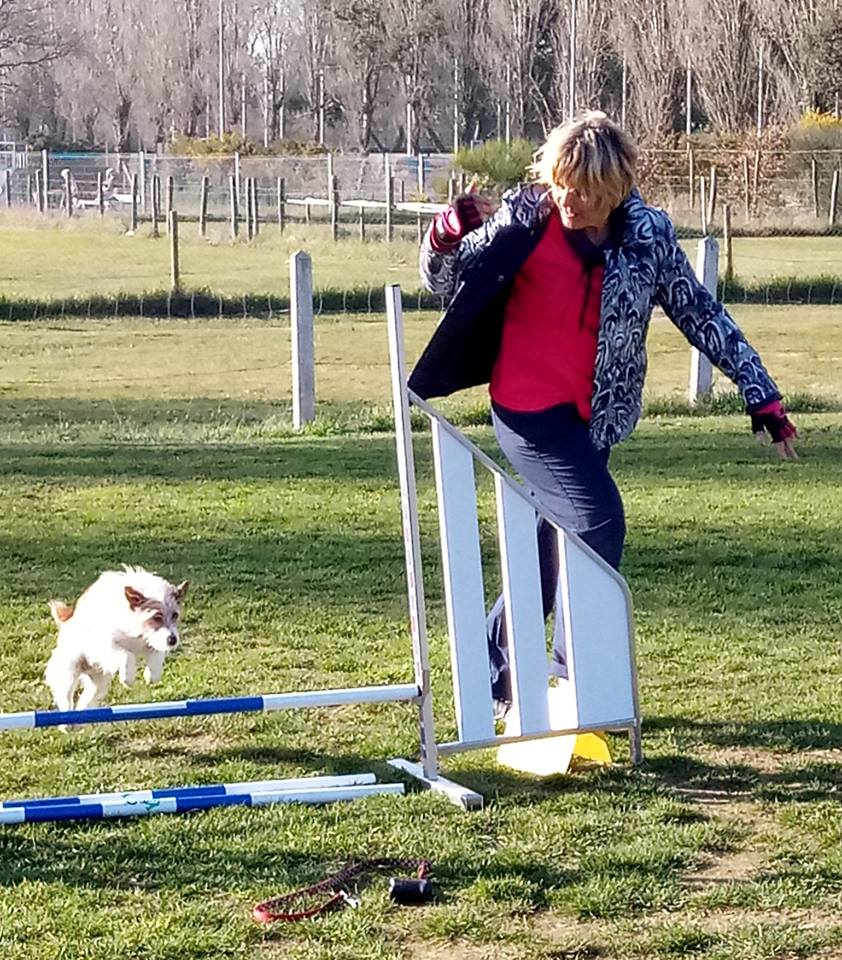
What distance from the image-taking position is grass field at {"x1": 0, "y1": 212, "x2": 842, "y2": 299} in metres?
28.5

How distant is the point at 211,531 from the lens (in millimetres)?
9016

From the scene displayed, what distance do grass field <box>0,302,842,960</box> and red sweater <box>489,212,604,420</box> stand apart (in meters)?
1.16

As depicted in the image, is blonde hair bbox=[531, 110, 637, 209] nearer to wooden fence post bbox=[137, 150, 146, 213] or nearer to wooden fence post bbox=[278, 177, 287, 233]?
wooden fence post bbox=[278, 177, 287, 233]

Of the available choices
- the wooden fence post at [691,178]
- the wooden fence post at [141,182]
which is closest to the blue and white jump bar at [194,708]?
the wooden fence post at [691,178]

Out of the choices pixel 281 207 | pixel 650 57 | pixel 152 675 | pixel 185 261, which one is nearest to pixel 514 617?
pixel 152 675

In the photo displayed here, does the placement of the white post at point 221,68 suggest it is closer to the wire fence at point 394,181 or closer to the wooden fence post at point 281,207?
the wire fence at point 394,181

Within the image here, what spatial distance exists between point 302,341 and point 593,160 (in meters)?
8.64

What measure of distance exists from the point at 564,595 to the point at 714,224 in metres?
36.1

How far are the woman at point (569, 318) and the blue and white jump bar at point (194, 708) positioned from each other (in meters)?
0.76

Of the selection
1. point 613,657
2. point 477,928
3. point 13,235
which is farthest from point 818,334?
point 13,235

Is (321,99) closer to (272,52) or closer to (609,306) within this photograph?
(272,52)

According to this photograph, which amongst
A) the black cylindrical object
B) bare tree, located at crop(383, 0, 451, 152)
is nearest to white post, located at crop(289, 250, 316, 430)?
the black cylindrical object

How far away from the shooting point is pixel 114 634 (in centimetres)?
536

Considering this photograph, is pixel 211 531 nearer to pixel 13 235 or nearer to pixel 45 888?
pixel 45 888
